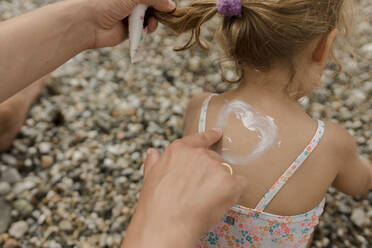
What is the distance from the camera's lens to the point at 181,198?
1.08 metres

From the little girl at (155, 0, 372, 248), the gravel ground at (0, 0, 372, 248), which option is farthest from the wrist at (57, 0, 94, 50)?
the gravel ground at (0, 0, 372, 248)

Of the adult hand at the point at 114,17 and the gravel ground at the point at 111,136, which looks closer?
the adult hand at the point at 114,17

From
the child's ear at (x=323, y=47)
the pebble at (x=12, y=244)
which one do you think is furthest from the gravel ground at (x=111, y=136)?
the child's ear at (x=323, y=47)

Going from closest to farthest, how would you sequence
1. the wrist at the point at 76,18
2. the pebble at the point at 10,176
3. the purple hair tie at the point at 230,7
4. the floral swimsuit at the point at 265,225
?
the purple hair tie at the point at 230,7
the floral swimsuit at the point at 265,225
the wrist at the point at 76,18
the pebble at the point at 10,176

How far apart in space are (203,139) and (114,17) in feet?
2.28

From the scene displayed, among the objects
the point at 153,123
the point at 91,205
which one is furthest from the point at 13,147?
the point at 153,123

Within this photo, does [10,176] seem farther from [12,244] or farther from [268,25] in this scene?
[268,25]

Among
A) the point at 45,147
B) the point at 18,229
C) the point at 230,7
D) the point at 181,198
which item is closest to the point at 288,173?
the point at 181,198

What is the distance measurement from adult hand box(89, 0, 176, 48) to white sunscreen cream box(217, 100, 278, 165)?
0.49 metres

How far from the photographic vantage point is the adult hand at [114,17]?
1438 mm

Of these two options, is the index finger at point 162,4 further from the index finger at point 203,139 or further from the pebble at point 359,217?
the pebble at point 359,217

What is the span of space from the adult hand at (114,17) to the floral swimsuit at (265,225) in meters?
0.43

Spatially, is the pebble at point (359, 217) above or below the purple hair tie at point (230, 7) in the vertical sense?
below

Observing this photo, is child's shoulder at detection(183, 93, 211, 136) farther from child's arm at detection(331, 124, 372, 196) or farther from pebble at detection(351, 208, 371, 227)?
pebble at detection(351, 208, 371, 227)
